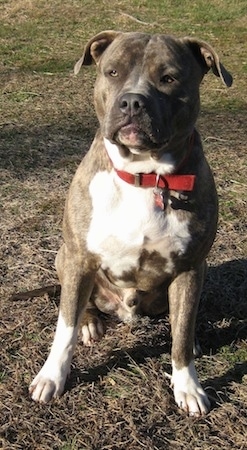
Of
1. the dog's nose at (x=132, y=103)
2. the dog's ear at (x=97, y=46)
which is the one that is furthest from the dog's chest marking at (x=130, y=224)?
the dog's ear at (x=97, y=46)

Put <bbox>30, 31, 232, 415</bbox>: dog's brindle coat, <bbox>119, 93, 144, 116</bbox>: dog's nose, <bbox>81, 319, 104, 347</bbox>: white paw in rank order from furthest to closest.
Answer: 1. <bbox>81, 319, 104, 347</bbox>: white paw
2. <bbox>30, 31, 232, 415</bbox>: dog's brindle coat
3. <bbox>119, 93, 144, 116</bbox>: dog's nose

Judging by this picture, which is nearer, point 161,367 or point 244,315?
point 161,367

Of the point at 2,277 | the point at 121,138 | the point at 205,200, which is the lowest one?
the point at 2,277

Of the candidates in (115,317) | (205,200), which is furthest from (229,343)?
(205,200)

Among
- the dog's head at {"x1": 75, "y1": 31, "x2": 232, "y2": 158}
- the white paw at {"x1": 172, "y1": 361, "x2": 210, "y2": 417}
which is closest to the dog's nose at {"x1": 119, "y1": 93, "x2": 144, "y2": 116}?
the dog's head at {"x1": 75, "y1": 31, "x2": 232, "y2": 158}

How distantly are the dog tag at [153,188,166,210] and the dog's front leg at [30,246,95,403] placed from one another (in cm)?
38

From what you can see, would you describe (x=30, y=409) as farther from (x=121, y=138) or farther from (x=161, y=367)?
(x=121, y=138)

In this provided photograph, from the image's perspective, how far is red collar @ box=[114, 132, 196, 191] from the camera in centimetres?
265

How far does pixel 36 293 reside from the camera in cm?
338

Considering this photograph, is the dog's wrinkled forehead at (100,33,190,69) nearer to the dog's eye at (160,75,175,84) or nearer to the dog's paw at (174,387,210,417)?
the dog's eye at (160,75,175,84)

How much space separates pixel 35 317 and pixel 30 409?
58 centimetres

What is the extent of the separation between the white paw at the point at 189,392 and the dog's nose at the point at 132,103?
1048mm

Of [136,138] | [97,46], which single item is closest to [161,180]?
[136,138]

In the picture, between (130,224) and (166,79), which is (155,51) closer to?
(166,79)
